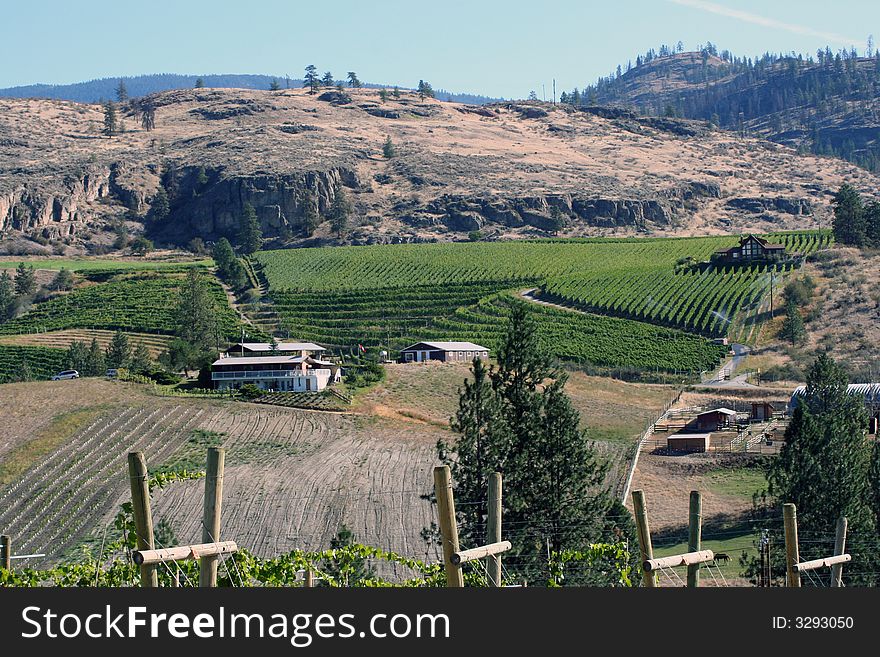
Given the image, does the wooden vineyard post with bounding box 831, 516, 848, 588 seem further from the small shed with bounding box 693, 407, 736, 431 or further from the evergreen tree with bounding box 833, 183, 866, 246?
the evergreen tree with bounding box 833, 183, 866, 246

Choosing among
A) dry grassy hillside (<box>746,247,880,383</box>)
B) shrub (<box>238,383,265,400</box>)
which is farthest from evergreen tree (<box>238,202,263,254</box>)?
shrub (<box>238,383,265,400</box>)

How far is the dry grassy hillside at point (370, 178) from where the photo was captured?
5684 inches

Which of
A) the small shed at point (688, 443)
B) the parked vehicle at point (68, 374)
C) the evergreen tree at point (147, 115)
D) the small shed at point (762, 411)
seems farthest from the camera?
the evergreen tree at point (147, 115)

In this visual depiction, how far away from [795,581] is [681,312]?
74.7 meters

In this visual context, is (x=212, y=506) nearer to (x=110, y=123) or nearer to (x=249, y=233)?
(x=249, y=233)

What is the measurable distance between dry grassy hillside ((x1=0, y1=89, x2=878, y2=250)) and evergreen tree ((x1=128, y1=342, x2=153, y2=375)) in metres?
56.0

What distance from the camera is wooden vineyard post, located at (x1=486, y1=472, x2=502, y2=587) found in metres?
11.5

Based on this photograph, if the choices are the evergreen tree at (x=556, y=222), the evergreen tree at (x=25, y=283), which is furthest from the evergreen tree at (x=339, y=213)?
the evergreen tree at (x=25, y=283)

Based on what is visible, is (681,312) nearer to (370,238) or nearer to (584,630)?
(370,238)

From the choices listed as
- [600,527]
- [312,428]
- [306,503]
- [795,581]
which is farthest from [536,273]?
[795,581]

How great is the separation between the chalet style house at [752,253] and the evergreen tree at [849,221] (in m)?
9.67

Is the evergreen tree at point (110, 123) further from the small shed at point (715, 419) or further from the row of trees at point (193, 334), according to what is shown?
the small shed at point (715, 419)

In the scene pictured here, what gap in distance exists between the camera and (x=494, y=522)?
1167 centimetres

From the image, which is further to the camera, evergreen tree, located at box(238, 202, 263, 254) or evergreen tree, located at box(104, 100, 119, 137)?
evergreen tree, located at box(104, 100, 119, 137)
